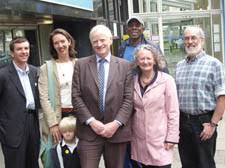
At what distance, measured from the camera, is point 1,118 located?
4.23 metres

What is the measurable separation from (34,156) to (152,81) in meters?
1.51

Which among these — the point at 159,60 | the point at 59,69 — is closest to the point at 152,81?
the point at 159,60

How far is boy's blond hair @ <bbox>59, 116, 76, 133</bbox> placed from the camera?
164 inches

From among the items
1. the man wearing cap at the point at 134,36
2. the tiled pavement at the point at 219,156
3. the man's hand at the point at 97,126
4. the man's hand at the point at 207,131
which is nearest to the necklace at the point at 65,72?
the man's hand at the point at 97,126

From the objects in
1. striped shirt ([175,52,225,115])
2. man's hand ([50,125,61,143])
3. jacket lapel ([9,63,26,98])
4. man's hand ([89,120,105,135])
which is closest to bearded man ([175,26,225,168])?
striped shirt ([175,52,225,115])

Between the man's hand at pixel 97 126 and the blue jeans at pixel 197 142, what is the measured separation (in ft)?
3.29

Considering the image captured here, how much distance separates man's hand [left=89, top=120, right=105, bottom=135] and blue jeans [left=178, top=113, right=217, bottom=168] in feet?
3.29

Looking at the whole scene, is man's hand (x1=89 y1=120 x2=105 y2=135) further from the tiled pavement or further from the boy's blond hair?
the tiled pavement

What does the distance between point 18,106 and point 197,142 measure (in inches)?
70.2

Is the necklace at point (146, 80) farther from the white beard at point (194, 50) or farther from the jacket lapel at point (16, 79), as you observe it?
the jacket lapel at point (16, 79)

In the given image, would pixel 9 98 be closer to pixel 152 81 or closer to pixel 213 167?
pixel 152 81

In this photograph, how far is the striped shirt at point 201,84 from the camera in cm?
413

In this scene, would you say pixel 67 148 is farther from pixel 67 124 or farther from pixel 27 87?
pixel 27 87

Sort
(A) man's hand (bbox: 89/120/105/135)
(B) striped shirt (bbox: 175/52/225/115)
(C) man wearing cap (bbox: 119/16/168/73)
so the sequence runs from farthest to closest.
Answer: (C) man wearing cap (bbox: 119/16/168/73), (B) striped shirt (bbox: 175/52/225/115), (A) man's hand (bbox: 89/120/105/135)
